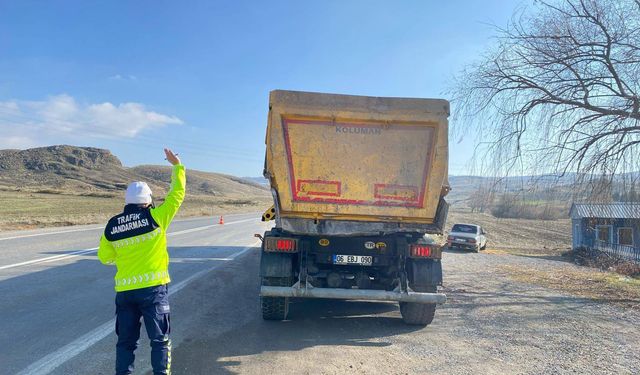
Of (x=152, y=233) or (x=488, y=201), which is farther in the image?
(x=488, y=201)

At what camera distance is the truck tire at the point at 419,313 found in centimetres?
639

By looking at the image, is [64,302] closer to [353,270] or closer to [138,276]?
[138,276]

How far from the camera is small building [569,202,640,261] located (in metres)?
9.76

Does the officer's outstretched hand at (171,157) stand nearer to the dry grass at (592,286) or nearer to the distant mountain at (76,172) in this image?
the dry grass at (592,286)

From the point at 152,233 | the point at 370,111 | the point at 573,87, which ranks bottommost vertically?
the point at 152,233

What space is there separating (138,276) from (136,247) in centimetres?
24

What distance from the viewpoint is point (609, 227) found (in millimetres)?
27109

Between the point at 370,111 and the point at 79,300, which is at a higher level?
the point at 370,111

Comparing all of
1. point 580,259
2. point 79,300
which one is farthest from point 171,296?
point 580,259

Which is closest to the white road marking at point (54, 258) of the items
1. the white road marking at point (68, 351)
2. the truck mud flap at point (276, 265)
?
the white road marking at point (68, 351)

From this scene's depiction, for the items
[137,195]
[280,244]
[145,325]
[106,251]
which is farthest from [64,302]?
[137,195]

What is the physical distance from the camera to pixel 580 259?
25.8m

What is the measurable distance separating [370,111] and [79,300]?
5.41m

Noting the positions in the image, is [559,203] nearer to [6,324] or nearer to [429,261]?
[429,261]
